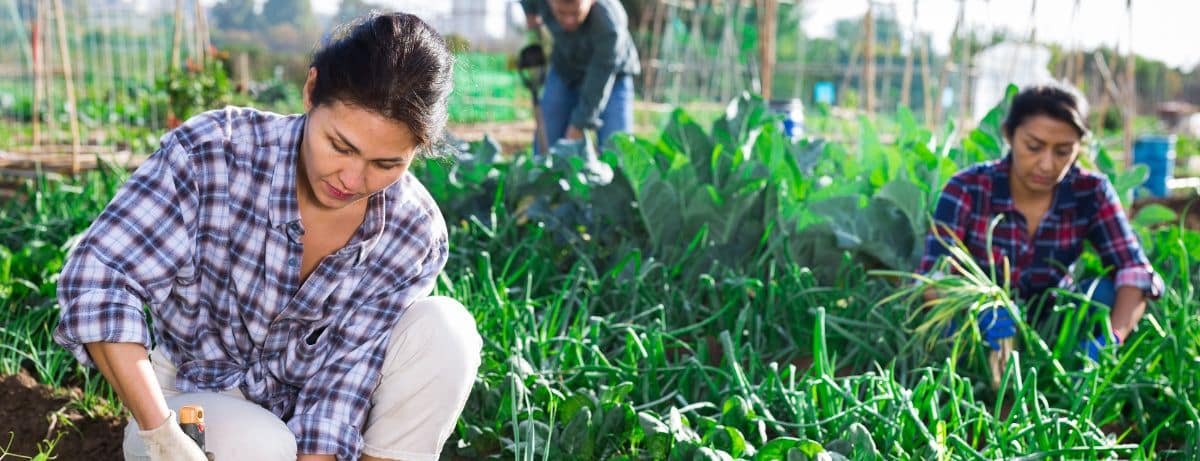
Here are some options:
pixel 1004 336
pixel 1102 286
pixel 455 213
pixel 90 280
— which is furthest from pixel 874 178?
pixel 90 280

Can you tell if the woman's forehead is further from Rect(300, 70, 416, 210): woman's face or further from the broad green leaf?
Rect(300, 70, 416, 210): woman's face

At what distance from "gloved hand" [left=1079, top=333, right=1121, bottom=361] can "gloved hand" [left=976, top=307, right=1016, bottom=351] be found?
0.47 feet

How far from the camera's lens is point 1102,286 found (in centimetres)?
224

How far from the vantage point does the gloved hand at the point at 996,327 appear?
1.95 m

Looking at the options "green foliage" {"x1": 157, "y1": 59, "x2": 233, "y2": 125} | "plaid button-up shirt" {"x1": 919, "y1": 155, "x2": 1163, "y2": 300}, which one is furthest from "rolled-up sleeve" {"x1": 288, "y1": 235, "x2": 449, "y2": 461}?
"green foliage" {"x1": 157, "y1": 59, "x2": 233, "y2": 125}

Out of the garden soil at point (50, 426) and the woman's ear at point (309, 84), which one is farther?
the garden soil at point (50, 426)

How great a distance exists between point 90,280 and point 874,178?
1956mm

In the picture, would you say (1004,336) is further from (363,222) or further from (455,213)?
(455,213)

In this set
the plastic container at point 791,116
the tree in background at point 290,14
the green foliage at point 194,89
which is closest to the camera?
the plastic container at point 791,116

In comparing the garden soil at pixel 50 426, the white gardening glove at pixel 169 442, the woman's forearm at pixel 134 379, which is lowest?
the garden soil at pixel 50 426

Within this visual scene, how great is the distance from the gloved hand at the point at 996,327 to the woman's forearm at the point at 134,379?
138cm

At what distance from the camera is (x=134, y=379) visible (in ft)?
3.68

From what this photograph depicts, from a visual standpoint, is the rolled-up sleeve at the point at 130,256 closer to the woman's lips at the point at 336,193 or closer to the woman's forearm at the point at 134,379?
the woman's forearm at the point at 134,379

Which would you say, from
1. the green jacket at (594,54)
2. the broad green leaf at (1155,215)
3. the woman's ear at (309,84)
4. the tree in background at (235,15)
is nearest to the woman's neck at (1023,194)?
the broad green leaf at (1155,215)
